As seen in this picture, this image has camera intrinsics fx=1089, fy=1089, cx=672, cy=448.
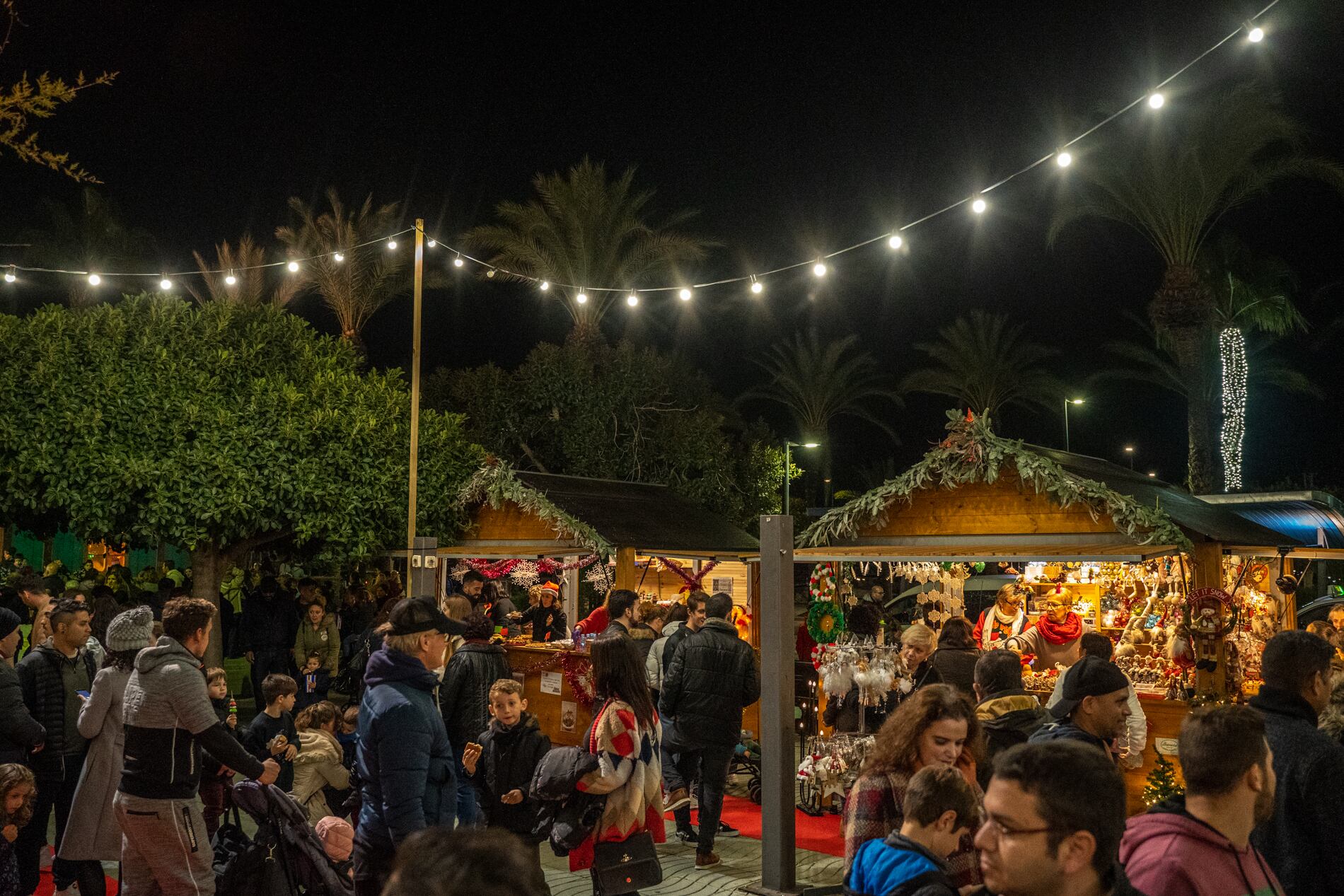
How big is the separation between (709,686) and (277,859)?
361 centimetres

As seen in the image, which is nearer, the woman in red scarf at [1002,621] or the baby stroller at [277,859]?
the baby stroller at [277,859]

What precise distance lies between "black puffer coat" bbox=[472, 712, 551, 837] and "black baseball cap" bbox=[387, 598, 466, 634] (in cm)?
110

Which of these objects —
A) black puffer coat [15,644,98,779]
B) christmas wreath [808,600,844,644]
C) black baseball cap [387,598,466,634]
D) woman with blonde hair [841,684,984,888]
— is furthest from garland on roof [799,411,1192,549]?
black puffer coat [15,644,98,779]

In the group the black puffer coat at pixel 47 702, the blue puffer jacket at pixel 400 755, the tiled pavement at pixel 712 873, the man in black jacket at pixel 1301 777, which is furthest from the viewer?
the tiled pavement at pixel 712 873

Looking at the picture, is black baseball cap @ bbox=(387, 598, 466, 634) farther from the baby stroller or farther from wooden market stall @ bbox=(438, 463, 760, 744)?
wooden market stall @ bbox=(438, 463, 760, 744)

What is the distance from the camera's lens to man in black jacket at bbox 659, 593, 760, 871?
7570 millimetres

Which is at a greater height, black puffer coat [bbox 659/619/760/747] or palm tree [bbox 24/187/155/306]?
palm tree [bbox 24/187/155/306]

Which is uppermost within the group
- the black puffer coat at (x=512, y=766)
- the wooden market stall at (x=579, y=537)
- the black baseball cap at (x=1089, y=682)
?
the wooden market stall at (x=579, y=537)

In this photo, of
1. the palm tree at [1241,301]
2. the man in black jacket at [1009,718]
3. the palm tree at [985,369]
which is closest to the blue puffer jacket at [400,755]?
the man in black jacket at [1009,718]

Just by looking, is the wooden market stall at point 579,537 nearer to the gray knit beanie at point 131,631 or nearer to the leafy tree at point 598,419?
the gray knit beanie at point 131,631

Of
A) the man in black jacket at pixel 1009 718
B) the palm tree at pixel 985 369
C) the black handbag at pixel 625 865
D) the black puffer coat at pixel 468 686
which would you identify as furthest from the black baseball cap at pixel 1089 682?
the palm tree at pixel 985 369

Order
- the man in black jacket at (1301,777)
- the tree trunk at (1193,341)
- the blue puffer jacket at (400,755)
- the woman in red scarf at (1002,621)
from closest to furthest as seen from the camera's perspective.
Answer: the man in black jacket at (1301,777)
the blue puffer jacket at (400,755)
the woman in red scarf at (1002,621)
the tree trunk at (1193,341)

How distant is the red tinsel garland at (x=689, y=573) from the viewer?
15570 mm

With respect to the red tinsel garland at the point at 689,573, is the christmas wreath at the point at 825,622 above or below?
below
